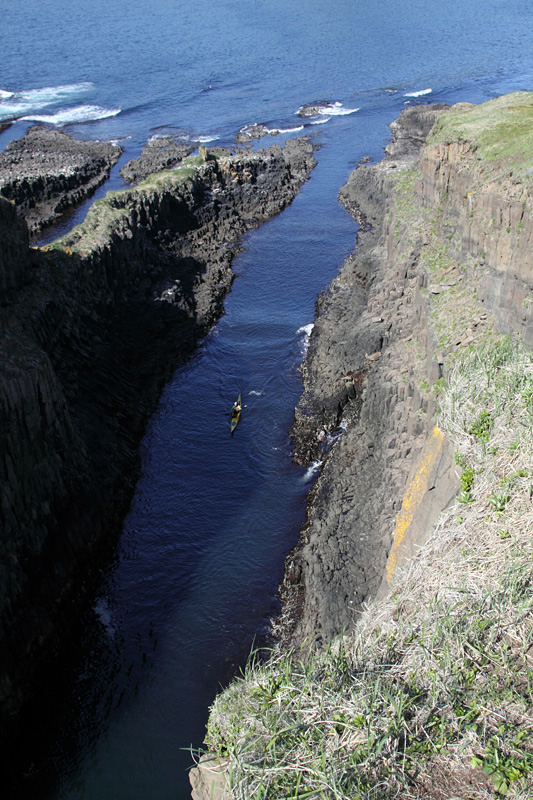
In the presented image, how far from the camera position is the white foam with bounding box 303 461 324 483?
3398 centimetres

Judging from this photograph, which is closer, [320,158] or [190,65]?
[320,158]

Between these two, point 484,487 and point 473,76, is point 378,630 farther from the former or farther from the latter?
point 473,76

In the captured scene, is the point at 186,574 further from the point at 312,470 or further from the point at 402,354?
the point at 402,354

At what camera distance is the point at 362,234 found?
63.0m

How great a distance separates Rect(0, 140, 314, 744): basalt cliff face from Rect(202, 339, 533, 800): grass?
1268 cm

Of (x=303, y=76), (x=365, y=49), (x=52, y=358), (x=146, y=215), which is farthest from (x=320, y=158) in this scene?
(x=365, y=49)

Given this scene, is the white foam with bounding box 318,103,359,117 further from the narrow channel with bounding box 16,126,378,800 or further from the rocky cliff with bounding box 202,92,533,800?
the narrow channel with bounding box 16,126,378,800

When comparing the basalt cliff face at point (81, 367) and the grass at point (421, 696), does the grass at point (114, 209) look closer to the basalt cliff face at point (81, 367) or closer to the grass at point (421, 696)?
the basalt cliff face at point (81, 367)

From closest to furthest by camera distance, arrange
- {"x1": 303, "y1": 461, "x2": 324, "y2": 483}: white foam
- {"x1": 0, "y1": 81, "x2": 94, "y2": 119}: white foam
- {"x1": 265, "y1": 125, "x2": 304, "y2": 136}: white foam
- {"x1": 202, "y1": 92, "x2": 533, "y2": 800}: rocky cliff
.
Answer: {"x1": 202, "y1": 92, "x2": 533, "y2": 800}: rocky cliff, {"x1": 303, "y1": 461, "x2": 324, "y2": 483}: white foam, {"x1": 265, "y1": 125, "x2": 304, "y2": 136}: white foam, {"x1": 0, "y1": 81, "x2": 94, "y2": 119}: white foam

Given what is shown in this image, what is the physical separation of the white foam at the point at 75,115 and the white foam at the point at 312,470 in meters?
92.8

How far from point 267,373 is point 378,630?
2924 cm

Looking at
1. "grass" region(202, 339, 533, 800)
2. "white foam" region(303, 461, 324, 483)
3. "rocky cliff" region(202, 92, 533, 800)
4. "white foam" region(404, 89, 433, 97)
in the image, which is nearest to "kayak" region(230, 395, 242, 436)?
"rocky cliff" region(202, 92, 533, 800)

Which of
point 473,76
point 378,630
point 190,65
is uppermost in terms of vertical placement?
point 190,65

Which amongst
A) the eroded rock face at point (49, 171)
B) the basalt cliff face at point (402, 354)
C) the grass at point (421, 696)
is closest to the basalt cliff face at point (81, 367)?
the basalt cliff face at point (402, 354)
